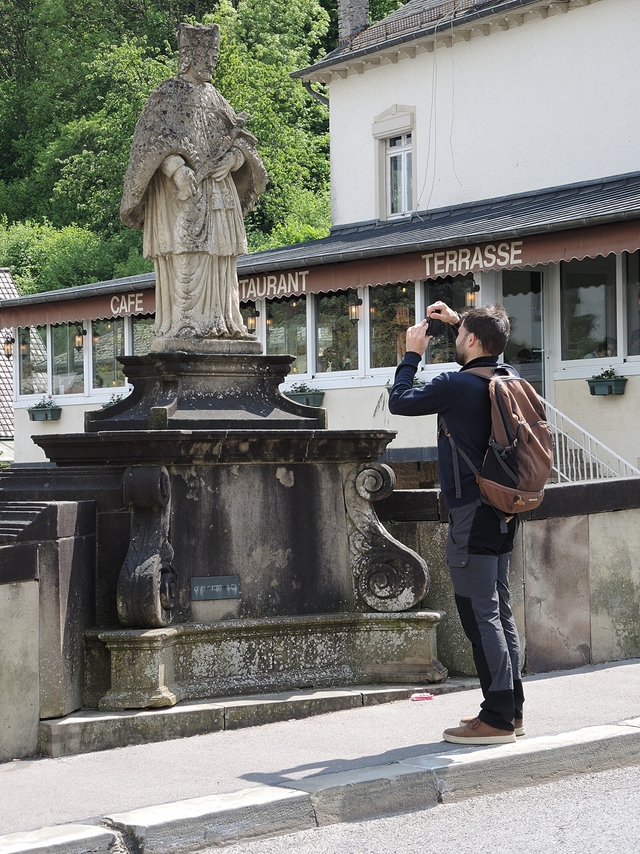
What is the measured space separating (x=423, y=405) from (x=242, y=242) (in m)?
2.62

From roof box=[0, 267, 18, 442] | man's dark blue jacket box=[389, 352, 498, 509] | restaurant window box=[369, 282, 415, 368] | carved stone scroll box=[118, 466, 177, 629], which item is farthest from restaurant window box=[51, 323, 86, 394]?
man's dark blue jacket box=[389, 352, 498, 509]

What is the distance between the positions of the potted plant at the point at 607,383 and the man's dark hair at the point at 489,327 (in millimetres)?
11080

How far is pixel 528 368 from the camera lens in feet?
61.7

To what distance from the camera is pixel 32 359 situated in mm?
27109

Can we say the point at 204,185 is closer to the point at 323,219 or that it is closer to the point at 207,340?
the point at 207,340

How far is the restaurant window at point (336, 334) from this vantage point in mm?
20562

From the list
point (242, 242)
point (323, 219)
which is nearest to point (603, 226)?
point (242, 242)

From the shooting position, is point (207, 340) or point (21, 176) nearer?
point (207, 340)

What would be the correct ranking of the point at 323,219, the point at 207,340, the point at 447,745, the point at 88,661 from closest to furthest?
the point at 447,745, the point at 88,661, the point at 207,340, the point at 323,219

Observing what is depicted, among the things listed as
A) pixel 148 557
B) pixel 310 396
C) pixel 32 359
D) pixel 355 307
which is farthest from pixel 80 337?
pixel 148 557

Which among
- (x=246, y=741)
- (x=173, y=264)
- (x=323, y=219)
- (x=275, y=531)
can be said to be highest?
(x=323, y=219)

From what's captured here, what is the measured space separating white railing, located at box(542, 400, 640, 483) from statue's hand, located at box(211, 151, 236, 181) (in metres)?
6.49

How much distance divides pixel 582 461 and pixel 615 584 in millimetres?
6406

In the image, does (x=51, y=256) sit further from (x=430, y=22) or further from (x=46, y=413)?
(x=430, y=22)
